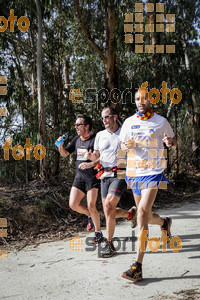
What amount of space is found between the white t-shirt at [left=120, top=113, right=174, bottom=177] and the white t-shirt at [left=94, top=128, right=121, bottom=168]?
0.72 meters

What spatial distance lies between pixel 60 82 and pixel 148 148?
6.65 meters

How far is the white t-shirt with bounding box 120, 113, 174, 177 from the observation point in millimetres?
4336

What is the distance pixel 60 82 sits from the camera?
1048 cm

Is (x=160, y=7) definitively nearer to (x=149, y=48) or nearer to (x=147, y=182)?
(x=149, y=48)

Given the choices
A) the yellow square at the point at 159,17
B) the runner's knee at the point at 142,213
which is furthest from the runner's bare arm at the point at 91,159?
the yellow square at the point at 159,17

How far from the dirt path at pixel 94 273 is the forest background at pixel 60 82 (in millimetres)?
1475

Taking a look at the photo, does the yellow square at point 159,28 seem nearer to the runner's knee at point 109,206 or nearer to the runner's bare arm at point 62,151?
the runner's bare arm at point 62,151

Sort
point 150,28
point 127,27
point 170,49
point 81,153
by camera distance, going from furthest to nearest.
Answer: point 170,49 < point 150,28 < point 127,27 < point 81,153

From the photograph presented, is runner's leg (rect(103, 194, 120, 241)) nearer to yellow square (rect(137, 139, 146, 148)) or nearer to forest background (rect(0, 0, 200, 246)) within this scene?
yellow square (rect(137, 139, 146, 148))

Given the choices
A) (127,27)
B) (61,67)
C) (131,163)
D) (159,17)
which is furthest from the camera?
(159,17)

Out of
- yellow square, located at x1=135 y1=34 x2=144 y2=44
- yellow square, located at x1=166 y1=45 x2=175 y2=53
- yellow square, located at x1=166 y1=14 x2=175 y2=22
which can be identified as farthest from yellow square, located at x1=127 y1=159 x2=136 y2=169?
yellow square, located at x1=166 y1=14 x2=175 y2=22

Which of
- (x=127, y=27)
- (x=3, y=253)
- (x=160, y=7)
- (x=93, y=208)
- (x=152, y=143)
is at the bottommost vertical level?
(x=3, y=253)

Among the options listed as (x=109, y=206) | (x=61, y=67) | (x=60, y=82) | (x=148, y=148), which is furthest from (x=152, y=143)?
(x=61, y=67)

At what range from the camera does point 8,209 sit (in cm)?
688
